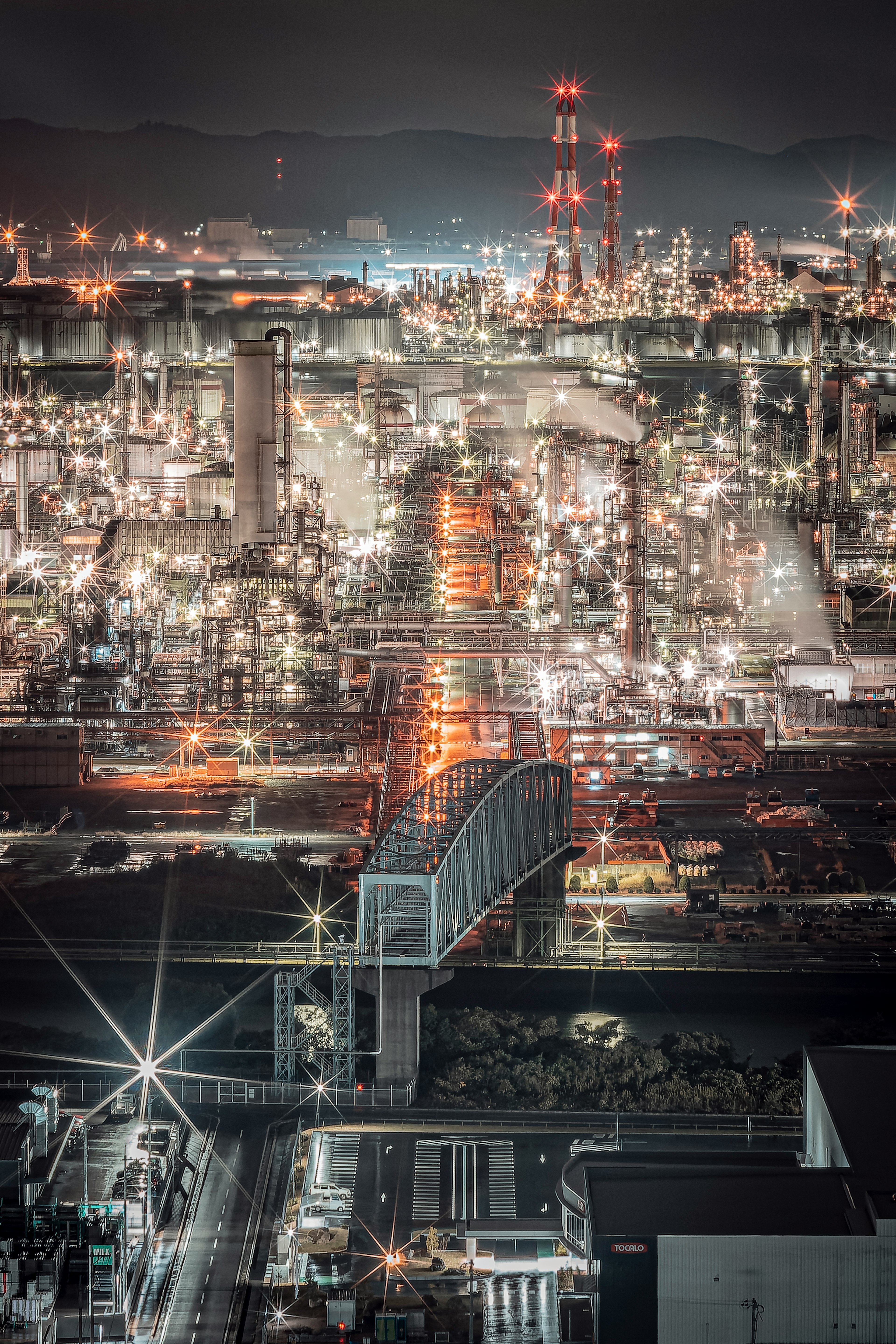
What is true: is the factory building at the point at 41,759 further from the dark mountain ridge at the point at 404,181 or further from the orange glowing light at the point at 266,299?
the dark mountain ridge at the point at 404,181

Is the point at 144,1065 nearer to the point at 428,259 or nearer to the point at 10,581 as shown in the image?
the point at 10,581

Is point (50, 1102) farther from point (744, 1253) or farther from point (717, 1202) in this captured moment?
point (744, 1253)

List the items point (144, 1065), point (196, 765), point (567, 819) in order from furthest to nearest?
point (196, 765)
point (567, 819)
point (144, 1065)

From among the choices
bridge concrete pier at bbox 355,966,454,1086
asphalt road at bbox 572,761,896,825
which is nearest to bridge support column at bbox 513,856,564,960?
bridge concrete pier at bbox 355,966,454,1086

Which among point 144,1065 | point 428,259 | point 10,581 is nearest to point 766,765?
point 144,1065

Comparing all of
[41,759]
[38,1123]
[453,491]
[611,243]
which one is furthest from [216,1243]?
[611,243]

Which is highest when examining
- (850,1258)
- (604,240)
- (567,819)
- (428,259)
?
(428,259)

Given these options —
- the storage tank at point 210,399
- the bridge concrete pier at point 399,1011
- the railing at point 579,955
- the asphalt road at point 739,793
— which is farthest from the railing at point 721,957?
the storage tank at point 210,399
